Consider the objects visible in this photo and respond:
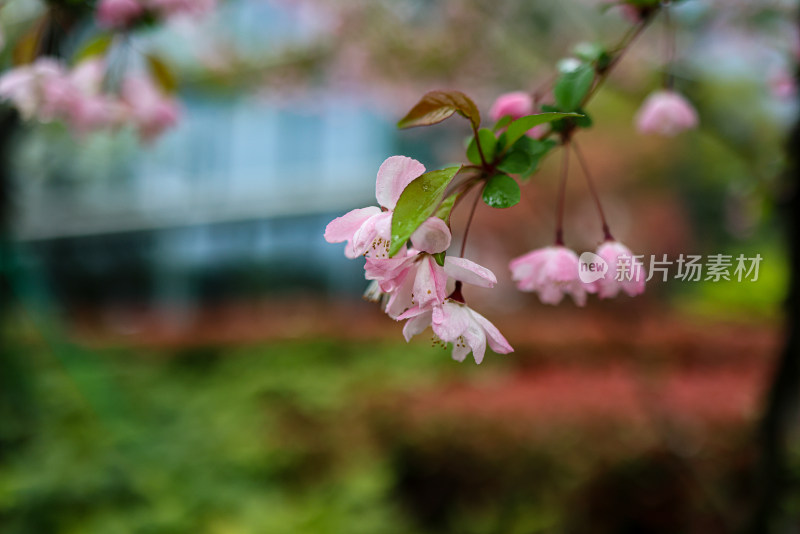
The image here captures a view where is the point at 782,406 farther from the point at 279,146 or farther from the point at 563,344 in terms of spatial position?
the point at 279,146

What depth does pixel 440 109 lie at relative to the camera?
17.1 inches

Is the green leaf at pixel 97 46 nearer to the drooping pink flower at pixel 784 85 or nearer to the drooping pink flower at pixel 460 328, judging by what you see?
the drooping pink flower at pixel 460 328

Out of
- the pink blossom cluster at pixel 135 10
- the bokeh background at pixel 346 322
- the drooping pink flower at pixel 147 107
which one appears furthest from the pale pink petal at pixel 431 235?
the drooping pink flower at pixel 147 107

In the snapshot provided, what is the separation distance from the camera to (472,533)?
1.87 metres

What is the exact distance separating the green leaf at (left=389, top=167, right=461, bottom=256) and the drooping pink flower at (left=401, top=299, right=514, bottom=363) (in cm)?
7

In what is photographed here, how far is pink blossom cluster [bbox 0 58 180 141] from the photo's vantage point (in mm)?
812

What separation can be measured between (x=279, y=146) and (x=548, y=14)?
446cm

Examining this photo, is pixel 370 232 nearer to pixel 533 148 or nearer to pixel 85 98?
pixel 533 148

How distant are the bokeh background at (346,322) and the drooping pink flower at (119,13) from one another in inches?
2.7

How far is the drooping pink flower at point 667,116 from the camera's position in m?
0.81

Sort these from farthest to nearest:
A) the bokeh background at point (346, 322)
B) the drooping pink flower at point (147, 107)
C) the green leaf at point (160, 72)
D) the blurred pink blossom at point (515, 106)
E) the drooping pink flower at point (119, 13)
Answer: the bokeh background at point (346, 322)
the drooping pink flower at point (147, 107)
the green leaf at point (160, 72)
the drooping pink flower at point (119, 13)
the blurred pink blossom at point (515, 106)

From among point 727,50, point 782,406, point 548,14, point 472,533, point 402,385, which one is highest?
point 727,50

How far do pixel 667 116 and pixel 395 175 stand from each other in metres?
0.58

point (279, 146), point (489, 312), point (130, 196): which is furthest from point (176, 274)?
point (489, 312)
